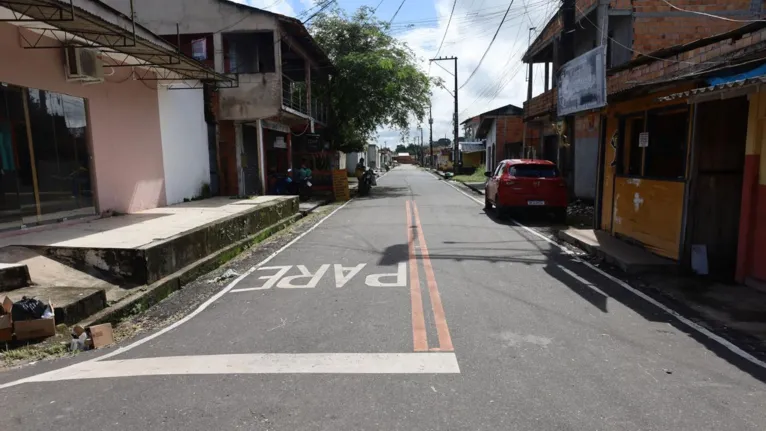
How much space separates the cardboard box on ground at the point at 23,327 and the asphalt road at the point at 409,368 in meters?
0.62

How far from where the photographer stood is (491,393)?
143 inches

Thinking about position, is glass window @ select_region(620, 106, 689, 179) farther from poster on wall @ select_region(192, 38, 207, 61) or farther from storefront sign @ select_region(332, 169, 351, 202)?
poster on wall @ select_region(192, 38, 207, 61)

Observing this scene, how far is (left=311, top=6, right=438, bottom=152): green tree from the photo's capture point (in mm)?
24906

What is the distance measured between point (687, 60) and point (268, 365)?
34.9 ft

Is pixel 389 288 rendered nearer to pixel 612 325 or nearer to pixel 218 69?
pixel 612 325

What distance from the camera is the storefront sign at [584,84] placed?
32.6ft

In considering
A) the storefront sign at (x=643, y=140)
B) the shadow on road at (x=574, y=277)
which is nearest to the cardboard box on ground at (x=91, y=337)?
the shadow on road at (x=574, y=277)

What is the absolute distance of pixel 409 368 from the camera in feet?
13.4

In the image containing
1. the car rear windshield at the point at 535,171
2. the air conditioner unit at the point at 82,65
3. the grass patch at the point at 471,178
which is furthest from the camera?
the grass patch at the point at 471,178

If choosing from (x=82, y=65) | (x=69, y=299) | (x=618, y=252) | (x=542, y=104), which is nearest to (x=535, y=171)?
(x=618, y=252)

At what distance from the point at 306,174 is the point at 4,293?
15782mm

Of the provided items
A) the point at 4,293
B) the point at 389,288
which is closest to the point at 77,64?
the point at 4,293

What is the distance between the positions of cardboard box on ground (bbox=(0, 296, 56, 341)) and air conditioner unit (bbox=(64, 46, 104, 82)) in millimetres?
5766

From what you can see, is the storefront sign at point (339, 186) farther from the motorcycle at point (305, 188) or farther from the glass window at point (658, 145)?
the glass window at point (658, 145)
